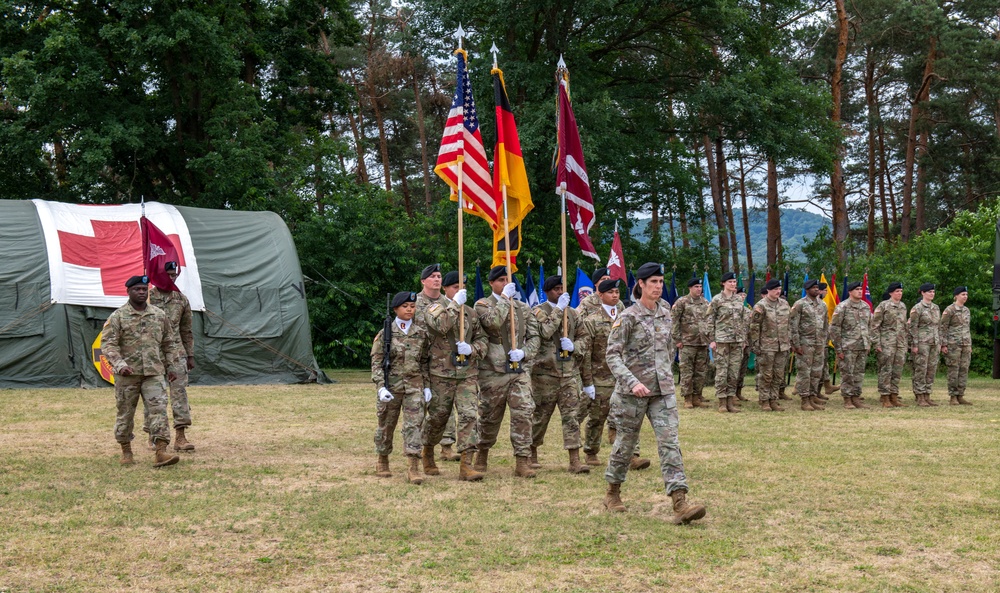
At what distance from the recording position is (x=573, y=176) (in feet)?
36.0

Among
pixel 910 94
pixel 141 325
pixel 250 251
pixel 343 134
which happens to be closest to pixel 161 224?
pixel 250 251

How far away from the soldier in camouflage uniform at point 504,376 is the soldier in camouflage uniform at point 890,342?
8760 millimetres

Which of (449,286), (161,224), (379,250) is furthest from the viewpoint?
(379,250)

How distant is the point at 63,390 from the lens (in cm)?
1758

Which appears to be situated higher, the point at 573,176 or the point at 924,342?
the point at 573,176

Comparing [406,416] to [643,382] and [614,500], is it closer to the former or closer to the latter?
[614,500]

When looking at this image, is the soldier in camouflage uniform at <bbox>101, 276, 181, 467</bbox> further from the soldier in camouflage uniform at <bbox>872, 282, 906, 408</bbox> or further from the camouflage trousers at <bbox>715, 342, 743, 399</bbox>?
the soldier in camouflage uniform at <bbox>872, 282, 906, 408</bbox>

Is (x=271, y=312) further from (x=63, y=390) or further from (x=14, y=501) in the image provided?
(x=14, y=501)

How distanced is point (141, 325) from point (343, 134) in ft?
116

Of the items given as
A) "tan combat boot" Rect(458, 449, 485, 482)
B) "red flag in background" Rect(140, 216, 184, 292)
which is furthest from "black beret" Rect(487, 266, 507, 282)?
"red flag in background" Rect(140, 216, 184, 292)

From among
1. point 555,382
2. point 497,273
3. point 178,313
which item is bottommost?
point 555,382

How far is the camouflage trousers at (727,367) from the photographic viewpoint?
14.7 m

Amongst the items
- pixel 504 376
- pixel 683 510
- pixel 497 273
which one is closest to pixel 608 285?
pixel 497 273

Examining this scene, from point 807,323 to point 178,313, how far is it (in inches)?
385
